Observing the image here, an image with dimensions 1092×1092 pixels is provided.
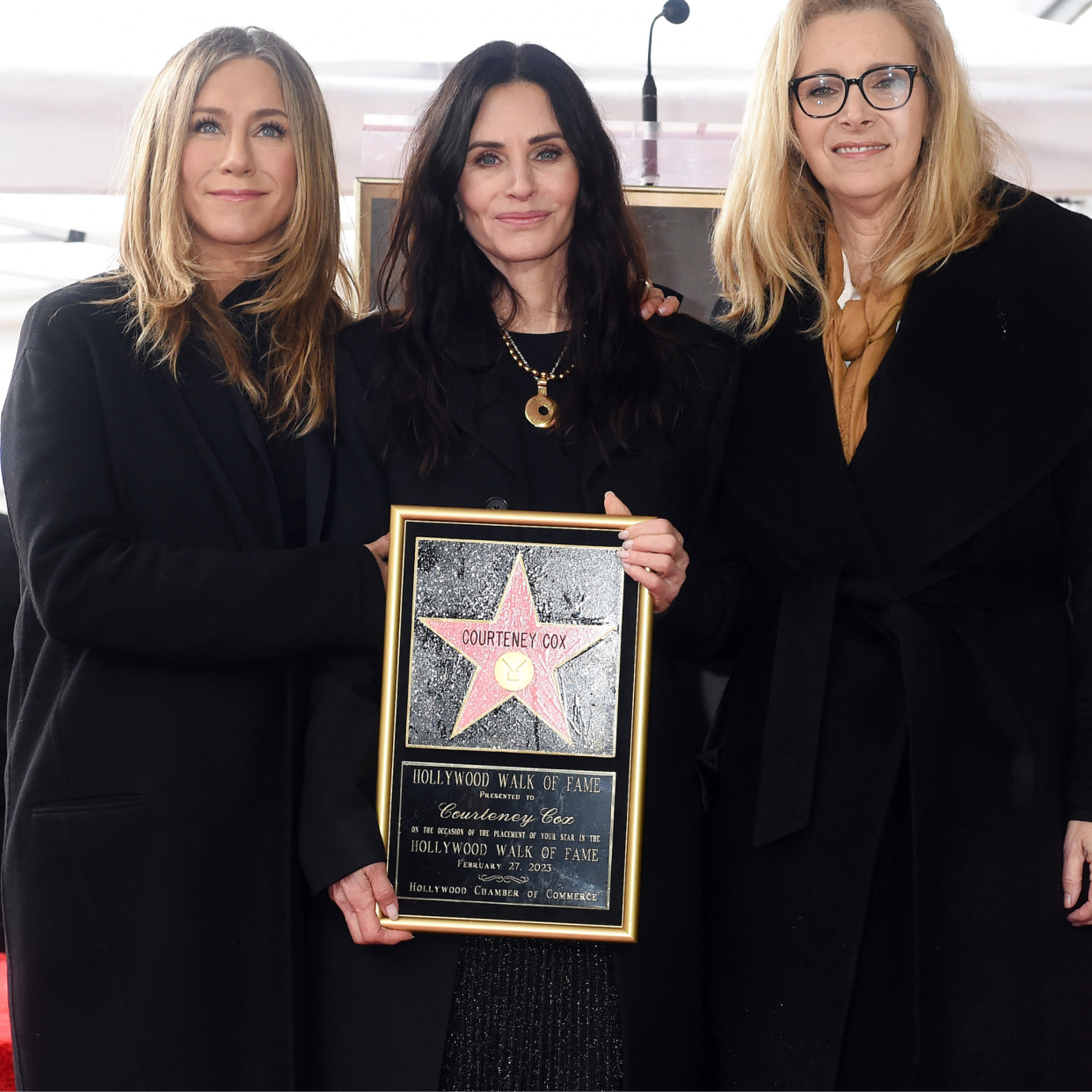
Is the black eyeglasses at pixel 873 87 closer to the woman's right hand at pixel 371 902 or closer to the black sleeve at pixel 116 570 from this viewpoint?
the black sleeve at pixel 116 570

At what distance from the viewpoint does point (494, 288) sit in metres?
2.24

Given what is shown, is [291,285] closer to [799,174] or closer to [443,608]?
[443,608]

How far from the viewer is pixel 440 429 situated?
204cm

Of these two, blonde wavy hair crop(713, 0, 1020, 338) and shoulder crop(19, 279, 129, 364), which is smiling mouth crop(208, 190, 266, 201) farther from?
blonde wavy hair crop(713, 0, 1020, 338)

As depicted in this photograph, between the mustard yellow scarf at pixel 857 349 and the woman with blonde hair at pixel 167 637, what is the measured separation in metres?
0.83

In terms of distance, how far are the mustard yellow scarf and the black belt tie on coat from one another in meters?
0.25

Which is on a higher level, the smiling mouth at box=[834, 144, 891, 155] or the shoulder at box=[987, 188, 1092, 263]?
the smiling mouth at box=[834, 144, 891, 155]

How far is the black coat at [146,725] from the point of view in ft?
6.05

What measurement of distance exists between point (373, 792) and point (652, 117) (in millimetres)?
1588

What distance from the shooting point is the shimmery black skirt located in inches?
74.6

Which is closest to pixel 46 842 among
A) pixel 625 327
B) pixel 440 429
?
pixel 440 429

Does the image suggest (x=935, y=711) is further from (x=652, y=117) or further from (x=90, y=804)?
(x=652, y=117)

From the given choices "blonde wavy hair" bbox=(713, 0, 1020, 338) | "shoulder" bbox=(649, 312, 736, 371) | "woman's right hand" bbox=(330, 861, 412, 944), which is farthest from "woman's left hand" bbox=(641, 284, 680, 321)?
"woman's right hand" bbox=(330, 861, 412, 944)

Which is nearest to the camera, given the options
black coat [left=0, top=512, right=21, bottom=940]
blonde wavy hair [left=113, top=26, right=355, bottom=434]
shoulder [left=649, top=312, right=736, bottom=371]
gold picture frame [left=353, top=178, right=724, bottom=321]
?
blonde wavy hair [left=113, top=26, right=355, bottom=434]
